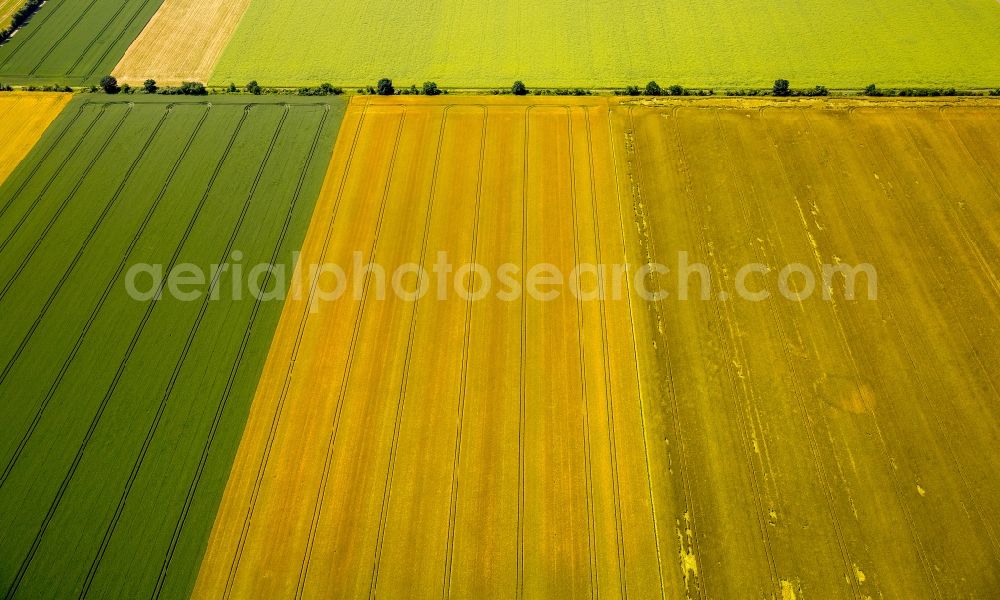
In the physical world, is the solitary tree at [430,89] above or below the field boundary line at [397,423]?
above

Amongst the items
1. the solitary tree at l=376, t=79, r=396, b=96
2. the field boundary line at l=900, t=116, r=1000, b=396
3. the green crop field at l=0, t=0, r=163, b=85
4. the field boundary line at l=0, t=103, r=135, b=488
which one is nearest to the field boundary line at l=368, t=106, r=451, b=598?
the solitary tree at l=376, t=79, r=396, b=96

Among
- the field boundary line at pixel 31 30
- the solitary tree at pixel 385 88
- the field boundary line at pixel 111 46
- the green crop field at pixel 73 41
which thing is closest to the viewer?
the solitary tree at pixel 385 88

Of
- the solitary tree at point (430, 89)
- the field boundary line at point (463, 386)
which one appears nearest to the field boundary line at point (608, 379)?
the field boundary line at point (463, 386)

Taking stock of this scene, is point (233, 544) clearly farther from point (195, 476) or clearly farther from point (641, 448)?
point (641, 448)

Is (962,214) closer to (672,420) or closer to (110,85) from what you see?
(672,420)

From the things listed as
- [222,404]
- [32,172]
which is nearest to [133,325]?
[222,404]

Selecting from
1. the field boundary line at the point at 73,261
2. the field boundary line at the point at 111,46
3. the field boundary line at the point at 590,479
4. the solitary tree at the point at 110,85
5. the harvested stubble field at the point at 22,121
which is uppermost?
the field boundary line at the point at 111,46

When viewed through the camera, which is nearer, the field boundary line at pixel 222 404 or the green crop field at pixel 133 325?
the field boundary line at pixel 222 404

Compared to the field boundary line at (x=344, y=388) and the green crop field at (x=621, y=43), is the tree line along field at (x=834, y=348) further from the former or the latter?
A: the field boundary line at (x=344, y=388)
